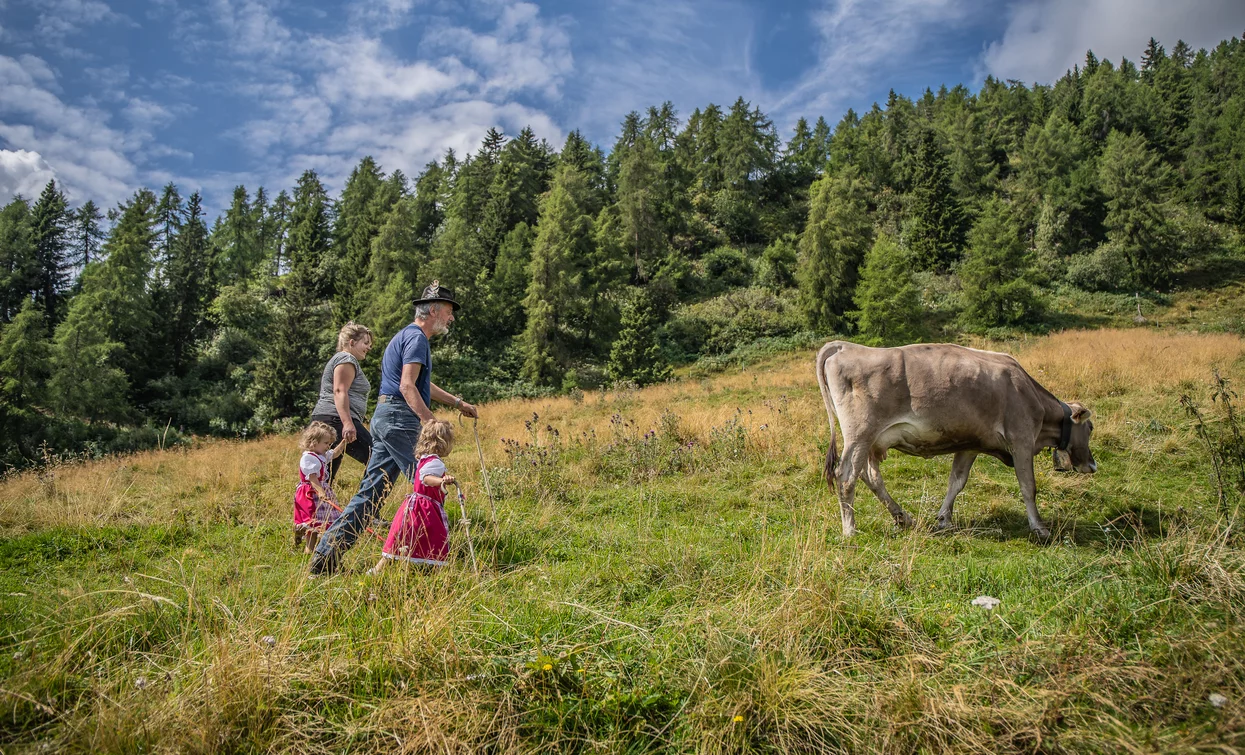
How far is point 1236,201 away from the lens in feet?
154

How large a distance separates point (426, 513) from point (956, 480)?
5.27 metres

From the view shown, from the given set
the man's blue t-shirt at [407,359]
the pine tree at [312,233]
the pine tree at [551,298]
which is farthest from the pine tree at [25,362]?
the man's blue t-shirt at [407,359]

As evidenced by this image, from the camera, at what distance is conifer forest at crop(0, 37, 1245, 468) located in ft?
107

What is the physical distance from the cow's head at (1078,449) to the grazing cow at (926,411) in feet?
1.78

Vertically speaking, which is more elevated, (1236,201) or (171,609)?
(1236,201)

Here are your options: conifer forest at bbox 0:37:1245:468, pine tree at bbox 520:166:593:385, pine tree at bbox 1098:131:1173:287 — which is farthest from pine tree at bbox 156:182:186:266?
pine tree at bbox 1098:131:1173:287

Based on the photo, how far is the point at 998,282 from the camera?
3712 cm

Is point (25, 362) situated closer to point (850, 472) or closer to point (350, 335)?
point (350, 335)

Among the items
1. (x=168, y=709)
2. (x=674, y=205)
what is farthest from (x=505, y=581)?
(x=674, y=205)

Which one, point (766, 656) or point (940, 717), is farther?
point (766, 656)

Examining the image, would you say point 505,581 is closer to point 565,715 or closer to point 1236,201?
point 565,715

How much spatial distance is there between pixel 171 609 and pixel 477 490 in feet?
14.3

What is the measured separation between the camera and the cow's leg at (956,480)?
5.87m

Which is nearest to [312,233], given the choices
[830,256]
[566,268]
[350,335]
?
[566,268]
